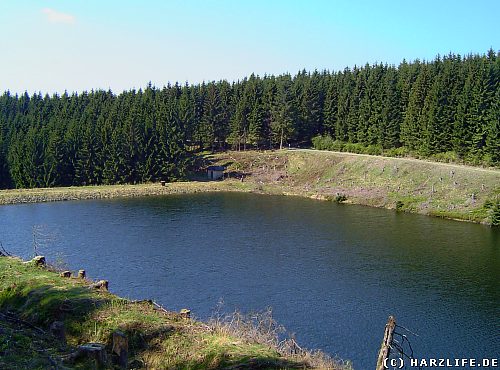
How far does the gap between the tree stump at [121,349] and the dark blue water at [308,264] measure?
12.7 m

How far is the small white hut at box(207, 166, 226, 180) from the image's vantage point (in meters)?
87.7

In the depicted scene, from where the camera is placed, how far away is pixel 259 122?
9600 centimetres

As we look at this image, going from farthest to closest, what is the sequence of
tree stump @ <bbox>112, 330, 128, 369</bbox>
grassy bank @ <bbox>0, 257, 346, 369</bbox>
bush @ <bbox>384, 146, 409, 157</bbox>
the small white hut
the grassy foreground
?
1. the small white hut
2. bush @ <bbox>384, 146, 409, 157</bbox>
3. the grassy foreground
4. tree stump @ <bbox>112, 330, 128, 369</bbox>
5. grassy bank @ <bbox>0, 257, 346, 369</bbox>

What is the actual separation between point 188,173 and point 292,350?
72208 millimetres

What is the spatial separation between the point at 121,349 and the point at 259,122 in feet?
281

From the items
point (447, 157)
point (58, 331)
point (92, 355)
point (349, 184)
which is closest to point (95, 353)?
point (92, 355)

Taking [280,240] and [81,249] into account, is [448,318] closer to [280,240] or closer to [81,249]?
[280,240]

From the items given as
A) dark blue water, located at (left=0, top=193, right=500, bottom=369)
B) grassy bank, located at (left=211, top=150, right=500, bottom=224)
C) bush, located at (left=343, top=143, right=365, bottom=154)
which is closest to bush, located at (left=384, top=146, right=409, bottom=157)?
grassy bank, located at (left=211, top=150, right=500, bottom=224)

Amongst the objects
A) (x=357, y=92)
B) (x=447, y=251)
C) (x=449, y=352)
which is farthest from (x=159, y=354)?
(x=357, y=92)

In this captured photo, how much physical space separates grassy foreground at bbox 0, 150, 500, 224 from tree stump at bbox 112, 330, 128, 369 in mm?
50488

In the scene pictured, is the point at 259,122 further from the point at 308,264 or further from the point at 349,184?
the point at 308,264

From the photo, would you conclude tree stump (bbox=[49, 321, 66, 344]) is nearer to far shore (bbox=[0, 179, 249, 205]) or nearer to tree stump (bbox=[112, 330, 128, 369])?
tree stump (bbox=[112, 330, 128, 369])

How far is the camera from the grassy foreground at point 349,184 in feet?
194

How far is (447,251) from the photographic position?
4106cm
